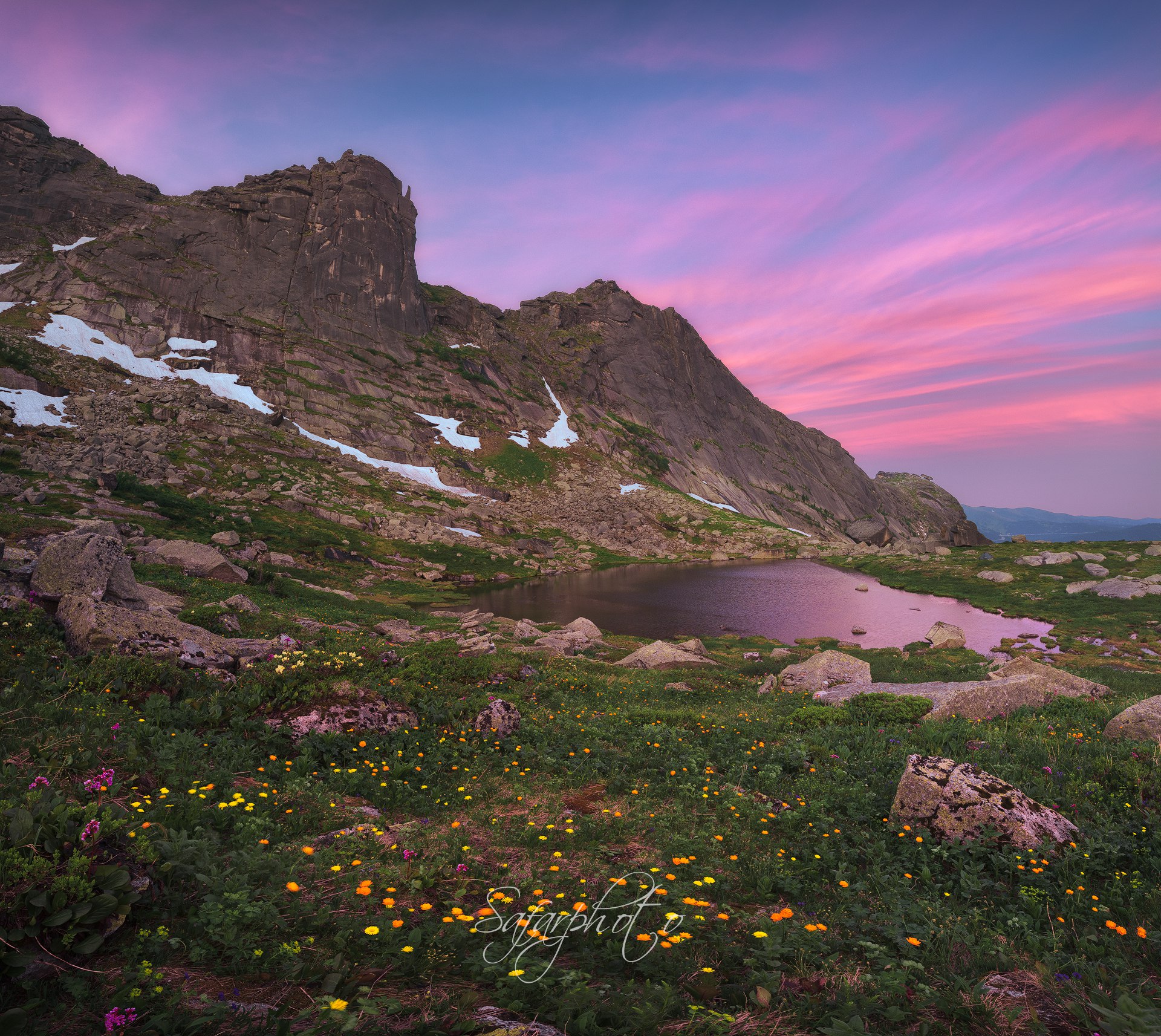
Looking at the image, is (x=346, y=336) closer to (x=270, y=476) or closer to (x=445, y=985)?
(x=270, y=476)

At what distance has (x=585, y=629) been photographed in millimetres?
38875

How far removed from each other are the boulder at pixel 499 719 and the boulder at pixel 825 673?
14.9 m

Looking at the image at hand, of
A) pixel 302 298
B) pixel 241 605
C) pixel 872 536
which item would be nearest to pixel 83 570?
pixel 241 605

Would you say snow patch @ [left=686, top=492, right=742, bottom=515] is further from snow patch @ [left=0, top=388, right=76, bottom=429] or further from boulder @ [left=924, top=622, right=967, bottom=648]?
snow patch @ [left=0, top=388, right=76, bottom=429]

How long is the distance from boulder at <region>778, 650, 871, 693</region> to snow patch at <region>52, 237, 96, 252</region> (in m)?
156

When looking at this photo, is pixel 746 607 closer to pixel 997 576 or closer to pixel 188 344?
pixel 997 576

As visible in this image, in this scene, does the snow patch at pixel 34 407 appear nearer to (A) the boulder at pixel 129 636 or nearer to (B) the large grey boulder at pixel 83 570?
(B) the large grey boulder at pixel 83 570

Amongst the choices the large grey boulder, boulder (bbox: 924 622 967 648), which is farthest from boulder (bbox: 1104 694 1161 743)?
boulder (bbox: 924 622 967 648)

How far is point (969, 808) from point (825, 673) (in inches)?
715

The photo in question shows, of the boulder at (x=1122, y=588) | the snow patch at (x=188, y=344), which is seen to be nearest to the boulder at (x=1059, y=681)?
the boulder at (x=1122, y=588)

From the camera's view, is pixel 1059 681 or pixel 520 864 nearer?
pixel 520 864

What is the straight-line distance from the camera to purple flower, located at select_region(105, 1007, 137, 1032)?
3.54 meters

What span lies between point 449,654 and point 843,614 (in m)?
49.0

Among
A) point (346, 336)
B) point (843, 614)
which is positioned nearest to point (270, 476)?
point (346, 336)
